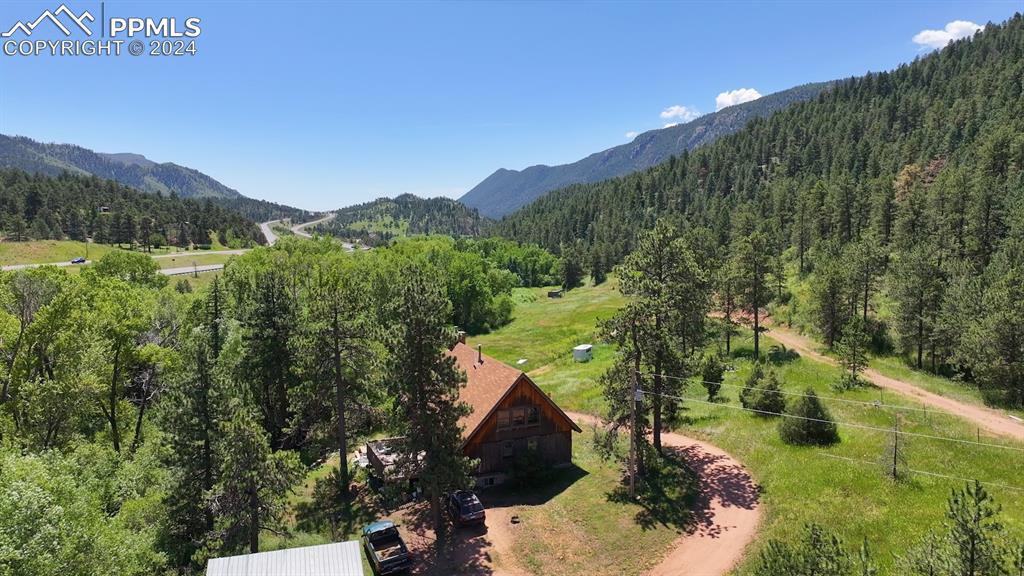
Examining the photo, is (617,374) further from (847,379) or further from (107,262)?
(107,262)

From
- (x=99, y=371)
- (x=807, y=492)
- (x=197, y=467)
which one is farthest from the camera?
(x=99, y=371)

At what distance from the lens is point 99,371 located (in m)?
35.8

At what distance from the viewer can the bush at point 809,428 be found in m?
33.7

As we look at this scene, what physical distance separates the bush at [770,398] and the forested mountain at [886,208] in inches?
705

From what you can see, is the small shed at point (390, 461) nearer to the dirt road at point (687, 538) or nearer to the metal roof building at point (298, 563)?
the dirt road at point (687, 538)

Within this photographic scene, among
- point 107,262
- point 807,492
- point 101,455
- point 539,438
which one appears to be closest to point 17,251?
point 107,262

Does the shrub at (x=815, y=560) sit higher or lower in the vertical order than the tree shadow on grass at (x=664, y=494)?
higher

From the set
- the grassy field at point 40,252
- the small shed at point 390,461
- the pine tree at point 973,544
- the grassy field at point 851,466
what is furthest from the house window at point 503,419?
the grassy field at point 40,252

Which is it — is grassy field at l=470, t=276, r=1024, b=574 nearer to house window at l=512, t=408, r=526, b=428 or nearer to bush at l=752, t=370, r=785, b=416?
bush at l=752, t=370, r=785, b=416

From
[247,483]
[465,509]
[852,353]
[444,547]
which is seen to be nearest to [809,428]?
[852,353]

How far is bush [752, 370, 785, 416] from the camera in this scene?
3875 centimetres

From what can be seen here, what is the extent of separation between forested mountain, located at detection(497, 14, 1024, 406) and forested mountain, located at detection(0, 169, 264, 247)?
122532mm

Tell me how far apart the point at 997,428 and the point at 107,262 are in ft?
322

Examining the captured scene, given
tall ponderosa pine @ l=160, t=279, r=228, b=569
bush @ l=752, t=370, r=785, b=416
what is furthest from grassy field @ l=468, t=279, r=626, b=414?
tall ponderosa pine @ l=160, t=279, r=228, b=569
